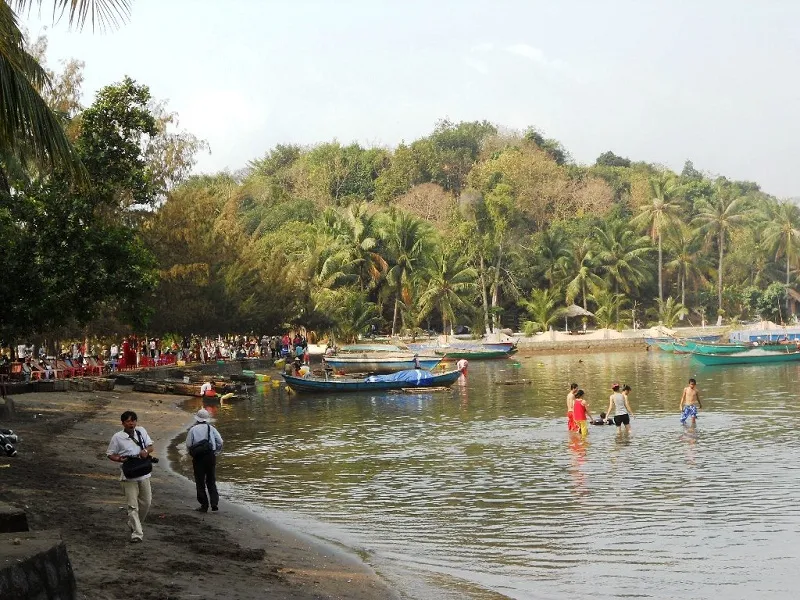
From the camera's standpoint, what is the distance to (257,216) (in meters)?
92.8

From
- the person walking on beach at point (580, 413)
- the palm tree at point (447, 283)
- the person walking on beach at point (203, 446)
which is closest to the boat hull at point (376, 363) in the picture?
the palm tree at point (447, 283)

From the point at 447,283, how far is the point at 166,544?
6444 cm

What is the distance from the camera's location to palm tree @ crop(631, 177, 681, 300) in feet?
278

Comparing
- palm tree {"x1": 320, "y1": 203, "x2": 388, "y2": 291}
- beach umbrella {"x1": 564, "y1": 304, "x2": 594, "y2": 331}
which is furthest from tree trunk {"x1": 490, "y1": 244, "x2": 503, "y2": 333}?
palm tree {"x1": 320, "y1": 203, "x2": 388, "y2": 291}

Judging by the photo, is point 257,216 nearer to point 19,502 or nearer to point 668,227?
point 668,227

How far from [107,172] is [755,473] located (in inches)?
861

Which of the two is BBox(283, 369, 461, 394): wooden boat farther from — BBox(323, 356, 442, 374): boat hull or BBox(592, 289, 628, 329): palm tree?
BBox(592, 289, 628, 329): palm tree

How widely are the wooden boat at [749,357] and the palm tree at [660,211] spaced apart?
21875 millimetres

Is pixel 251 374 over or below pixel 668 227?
below

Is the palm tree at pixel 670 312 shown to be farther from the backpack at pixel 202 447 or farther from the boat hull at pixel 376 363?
the backpack at pixel 202 447

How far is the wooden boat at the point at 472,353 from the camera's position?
70.0m

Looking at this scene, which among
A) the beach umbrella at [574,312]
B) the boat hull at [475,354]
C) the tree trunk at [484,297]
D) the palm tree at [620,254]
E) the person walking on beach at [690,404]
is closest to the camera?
the person walking on beach at [690,404]

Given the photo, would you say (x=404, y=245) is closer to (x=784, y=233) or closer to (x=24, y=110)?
(x=784, y=233)

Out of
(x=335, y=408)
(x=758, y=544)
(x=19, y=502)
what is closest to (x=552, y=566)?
(x=758, y=544)
